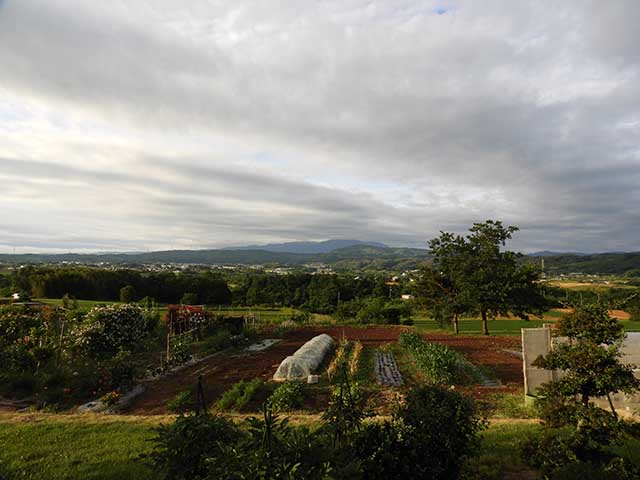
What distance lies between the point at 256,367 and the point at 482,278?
44.9ft

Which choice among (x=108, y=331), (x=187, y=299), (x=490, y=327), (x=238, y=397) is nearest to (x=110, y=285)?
(x=187, y=299)

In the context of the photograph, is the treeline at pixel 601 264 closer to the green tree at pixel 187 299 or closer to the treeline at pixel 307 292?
the treeline at pixel 307 292

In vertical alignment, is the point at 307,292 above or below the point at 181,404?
below

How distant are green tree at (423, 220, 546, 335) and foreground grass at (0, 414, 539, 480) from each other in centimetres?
1443

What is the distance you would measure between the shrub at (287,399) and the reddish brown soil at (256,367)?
1.75 m

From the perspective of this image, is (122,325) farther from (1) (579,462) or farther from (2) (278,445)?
(1) (579,462)

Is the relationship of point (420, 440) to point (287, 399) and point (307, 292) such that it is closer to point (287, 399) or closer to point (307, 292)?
point (287, 399)

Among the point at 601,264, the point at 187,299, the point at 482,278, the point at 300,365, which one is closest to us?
the point at 300,365

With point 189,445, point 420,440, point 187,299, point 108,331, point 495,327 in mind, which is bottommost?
point 495,327

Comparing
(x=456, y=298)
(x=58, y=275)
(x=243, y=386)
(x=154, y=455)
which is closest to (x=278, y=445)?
(x=154, y=455)

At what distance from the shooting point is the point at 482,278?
2008 centimetres

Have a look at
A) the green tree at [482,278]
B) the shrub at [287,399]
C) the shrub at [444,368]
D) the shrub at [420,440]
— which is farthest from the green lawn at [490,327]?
the shrub at [420,440]

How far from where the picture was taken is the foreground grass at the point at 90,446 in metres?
4.77

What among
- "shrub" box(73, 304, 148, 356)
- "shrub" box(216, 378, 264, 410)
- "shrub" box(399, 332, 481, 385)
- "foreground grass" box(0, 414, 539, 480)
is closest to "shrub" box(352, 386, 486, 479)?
"foreground grass" box(0, 414, 539, 480)
